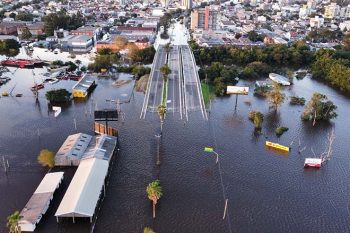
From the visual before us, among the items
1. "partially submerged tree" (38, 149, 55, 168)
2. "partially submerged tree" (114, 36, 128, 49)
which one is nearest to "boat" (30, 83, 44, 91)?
"partially submerged tree" (38, 149, 55, 168)

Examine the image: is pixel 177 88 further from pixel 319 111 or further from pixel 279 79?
pixel 319 111

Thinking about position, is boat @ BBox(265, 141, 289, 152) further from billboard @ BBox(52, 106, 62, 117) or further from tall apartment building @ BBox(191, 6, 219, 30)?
tall apartment building @ BBox(191, 6, 219, 30)

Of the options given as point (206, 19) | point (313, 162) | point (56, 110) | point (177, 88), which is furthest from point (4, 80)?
point (206, 19)

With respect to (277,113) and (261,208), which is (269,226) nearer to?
(261,208)

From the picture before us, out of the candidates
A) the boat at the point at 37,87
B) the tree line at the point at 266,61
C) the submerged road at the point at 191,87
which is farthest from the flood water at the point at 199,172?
the tree line at the point at 266,61

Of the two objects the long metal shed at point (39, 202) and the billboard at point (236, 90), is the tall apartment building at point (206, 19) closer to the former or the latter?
the billboard at point (236, 90)

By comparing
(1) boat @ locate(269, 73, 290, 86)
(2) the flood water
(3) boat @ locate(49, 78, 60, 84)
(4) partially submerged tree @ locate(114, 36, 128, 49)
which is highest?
(4) partially submerged tree @ locate(114, 36, 128, 49)
